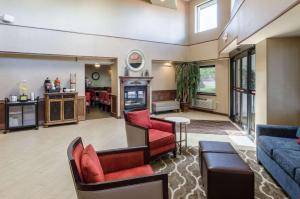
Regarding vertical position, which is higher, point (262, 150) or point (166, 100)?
point (166, 100)

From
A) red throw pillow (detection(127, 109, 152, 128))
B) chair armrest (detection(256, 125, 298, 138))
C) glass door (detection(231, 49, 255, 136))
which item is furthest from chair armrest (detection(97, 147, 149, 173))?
glass door (detection(231, 49, 255, 136))

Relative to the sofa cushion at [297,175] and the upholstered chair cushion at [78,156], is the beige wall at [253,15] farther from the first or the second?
the upholstered chair cushion at [78,156]

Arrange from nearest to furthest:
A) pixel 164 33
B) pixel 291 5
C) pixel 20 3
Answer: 1. pixel 291 5
2. pixel 20 3
3. pixel 164 33

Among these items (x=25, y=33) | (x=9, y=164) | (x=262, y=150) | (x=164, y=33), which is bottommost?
(x=9, y=164)

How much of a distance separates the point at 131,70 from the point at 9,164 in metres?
5.28

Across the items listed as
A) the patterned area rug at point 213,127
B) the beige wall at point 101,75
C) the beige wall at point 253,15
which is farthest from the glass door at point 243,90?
the beige wall at point 101,75

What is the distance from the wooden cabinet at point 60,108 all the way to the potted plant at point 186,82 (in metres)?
4.61

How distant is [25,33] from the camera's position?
6.12 meters

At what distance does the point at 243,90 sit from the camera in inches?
240

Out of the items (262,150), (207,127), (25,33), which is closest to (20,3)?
(25,33)

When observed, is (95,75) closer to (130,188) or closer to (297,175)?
(130,188)

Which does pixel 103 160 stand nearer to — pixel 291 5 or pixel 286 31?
pixel 291 5

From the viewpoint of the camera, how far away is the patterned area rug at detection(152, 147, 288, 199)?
2639 millimetres

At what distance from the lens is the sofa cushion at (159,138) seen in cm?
357
